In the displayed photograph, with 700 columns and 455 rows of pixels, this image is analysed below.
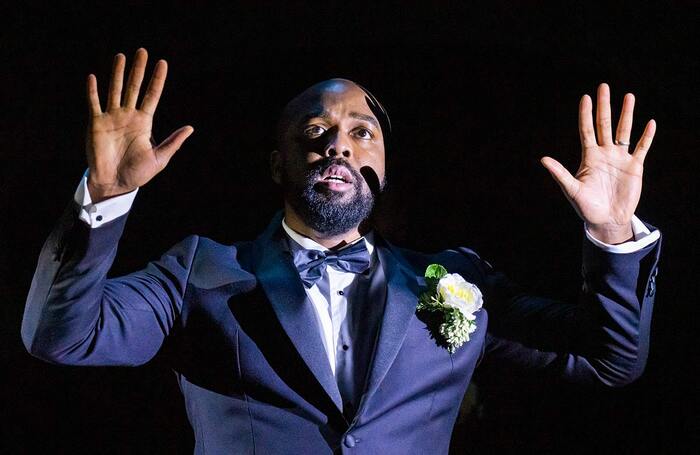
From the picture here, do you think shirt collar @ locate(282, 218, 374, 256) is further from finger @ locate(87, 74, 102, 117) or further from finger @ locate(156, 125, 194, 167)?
finger @ locate(87, 74, 102, 117)

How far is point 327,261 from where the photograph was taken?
2436 millimetres

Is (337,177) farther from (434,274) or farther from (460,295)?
(460,295)

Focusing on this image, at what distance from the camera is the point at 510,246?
10.7 feet

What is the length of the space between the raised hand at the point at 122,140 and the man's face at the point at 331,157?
71cm

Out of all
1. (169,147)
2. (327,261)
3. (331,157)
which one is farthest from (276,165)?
(169,147)

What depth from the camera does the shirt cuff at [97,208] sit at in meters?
1.79

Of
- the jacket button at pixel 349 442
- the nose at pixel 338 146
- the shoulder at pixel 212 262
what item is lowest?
the jacket button at pixel 349 442

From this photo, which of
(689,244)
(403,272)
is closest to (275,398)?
(403,272)

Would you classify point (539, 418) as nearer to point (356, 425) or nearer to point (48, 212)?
point (356, 425)

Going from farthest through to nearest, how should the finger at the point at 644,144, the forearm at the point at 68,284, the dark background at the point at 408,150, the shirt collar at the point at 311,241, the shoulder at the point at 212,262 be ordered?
the dark background at the point at 408,150, the shirt collar at the point at 311,241, the shoulder at the point at 212,262, the finger at the point at 644,144, the forearm at the point at 68,284

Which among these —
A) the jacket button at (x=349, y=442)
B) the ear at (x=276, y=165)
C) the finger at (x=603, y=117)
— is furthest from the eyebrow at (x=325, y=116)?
the jacket button at (x=349, y=442)

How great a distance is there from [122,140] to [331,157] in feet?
2.95

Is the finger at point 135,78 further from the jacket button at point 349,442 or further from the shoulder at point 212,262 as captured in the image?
the jacket button at point 349,442

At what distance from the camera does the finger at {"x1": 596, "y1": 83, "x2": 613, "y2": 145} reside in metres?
2.20
